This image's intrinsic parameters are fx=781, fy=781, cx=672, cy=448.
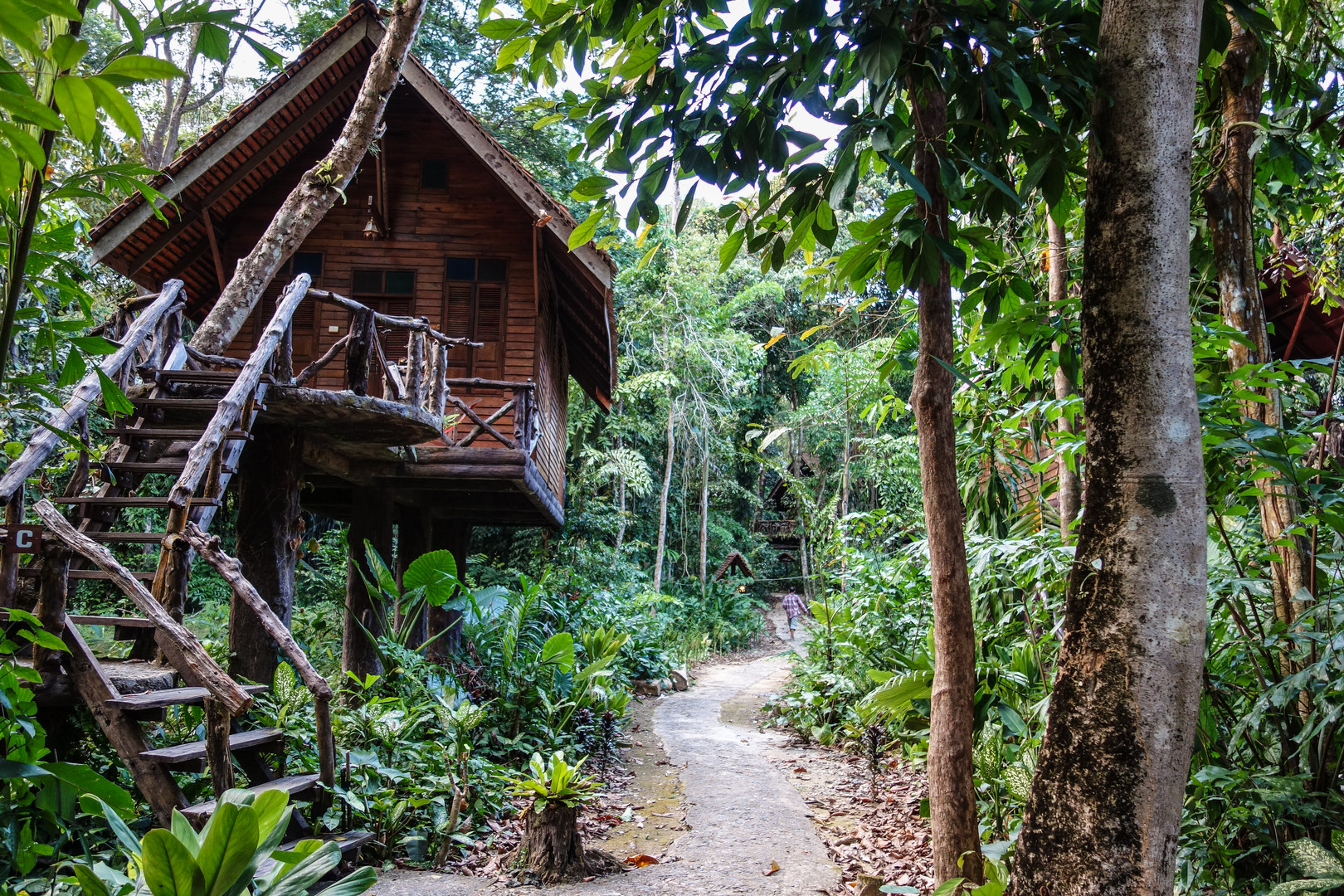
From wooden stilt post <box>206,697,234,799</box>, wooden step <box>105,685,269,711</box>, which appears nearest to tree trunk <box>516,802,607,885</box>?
wooden stilt post <box>206,697,234,799</box>

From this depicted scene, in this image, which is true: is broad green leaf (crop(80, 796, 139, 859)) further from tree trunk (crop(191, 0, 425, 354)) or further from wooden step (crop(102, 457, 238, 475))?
tree trunk (crop(191, 0, 425, 354))

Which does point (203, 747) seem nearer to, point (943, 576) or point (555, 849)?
point (555, 849)

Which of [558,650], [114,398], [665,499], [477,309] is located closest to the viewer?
[114,398]

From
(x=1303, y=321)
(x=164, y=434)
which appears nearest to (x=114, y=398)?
(x=164, y=434)

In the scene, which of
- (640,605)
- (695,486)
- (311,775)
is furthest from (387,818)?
(695,486)

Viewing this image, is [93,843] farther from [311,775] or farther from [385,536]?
[385,536]

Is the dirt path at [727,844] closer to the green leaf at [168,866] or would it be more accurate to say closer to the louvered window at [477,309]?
the green leaf at [168,866]

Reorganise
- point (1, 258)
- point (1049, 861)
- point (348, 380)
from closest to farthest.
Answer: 1. point (1, 258)
2. point (1049, 861)
3. point (348, 380)

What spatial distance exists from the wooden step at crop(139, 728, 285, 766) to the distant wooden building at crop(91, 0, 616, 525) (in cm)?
471

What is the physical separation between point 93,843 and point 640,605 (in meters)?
12.4

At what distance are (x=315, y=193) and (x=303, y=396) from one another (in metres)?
2.45

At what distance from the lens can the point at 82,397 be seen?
4793 mm

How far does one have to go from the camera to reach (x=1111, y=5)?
2.08m

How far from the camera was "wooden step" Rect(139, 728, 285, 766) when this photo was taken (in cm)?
420
